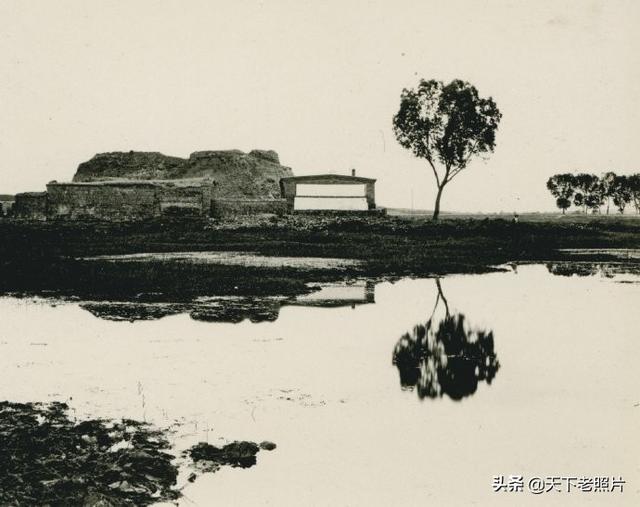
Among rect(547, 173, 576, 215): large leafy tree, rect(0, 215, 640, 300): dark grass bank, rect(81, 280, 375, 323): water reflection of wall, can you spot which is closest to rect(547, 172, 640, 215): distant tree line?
rect(547, 173, 576, 215): large leafy tree

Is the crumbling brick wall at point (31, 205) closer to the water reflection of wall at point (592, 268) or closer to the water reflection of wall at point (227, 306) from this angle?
the water reflection of wall at point (592, 268)

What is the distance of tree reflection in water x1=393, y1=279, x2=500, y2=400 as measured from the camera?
9310 millimetres

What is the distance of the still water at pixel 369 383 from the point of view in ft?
22.2

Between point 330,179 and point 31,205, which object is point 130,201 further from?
point 330,179

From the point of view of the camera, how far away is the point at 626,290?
64.8 ft

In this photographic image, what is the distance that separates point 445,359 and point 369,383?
1.87m

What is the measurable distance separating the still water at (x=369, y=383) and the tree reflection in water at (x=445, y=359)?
0.04 m

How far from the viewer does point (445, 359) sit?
35.3 ft

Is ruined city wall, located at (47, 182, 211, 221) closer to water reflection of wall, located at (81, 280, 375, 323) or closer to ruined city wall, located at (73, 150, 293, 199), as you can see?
ruined city wall, located at (73, 150, 293, 199)

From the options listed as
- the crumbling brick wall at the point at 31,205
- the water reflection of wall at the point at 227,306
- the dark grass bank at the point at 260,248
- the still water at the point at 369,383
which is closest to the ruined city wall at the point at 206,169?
the crumbling brick wall at the point at 31,205

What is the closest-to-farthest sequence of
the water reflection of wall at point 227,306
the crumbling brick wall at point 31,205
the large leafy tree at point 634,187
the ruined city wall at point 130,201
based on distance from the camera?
1. the water reflection of wall at point 227,306
2. the ruined city wall at point 130,201
3. the crumbling brick wall at point 31,205
4. the large leafy tree at point 634,187

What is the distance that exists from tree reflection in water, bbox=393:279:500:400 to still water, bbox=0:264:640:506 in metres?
0.04

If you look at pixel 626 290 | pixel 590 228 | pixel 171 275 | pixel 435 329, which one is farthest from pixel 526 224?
pixel 435 329

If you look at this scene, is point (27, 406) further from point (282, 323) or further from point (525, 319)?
point (525, 319)
